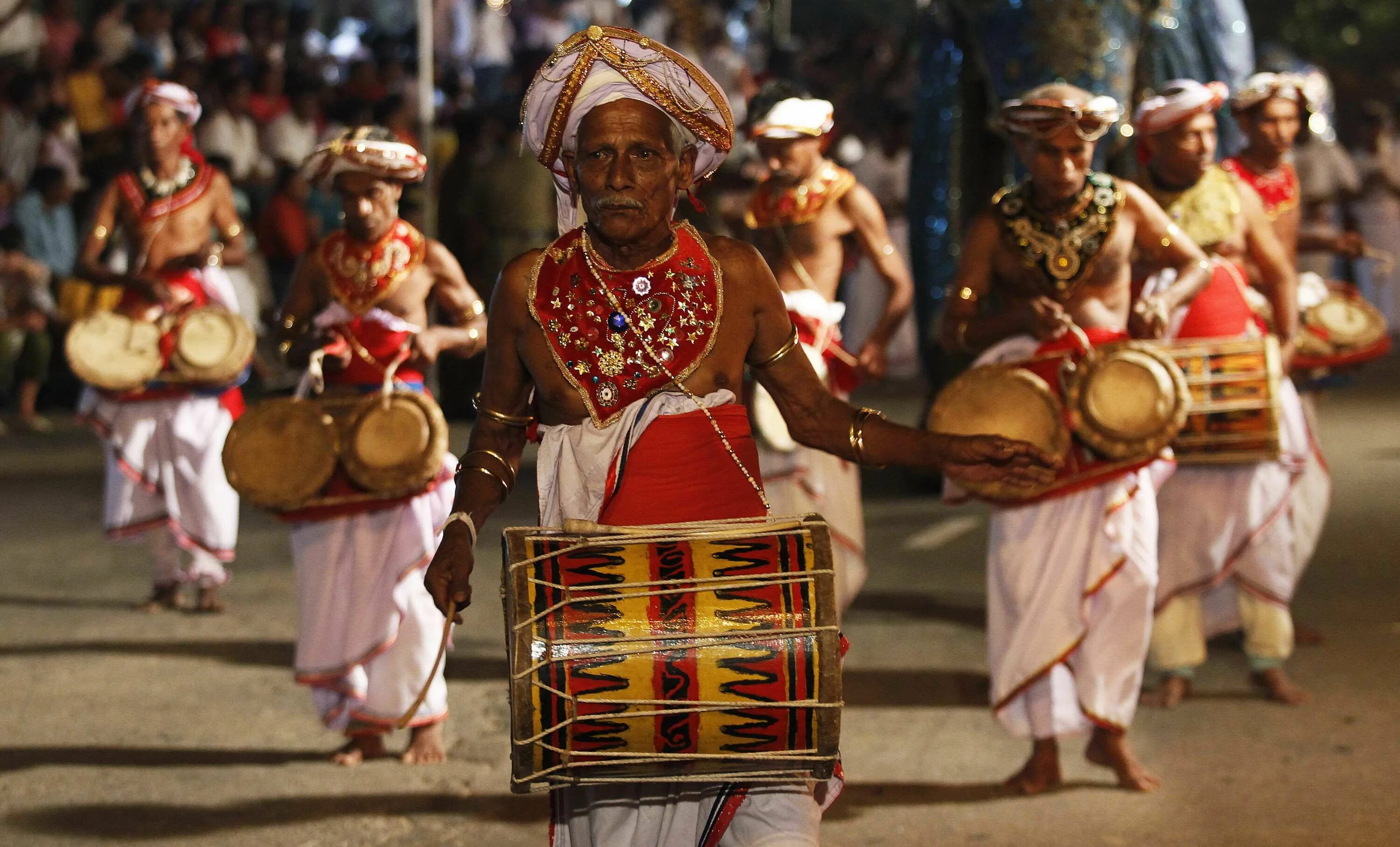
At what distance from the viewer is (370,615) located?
575 centimetres

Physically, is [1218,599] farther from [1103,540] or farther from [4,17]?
[4,17]

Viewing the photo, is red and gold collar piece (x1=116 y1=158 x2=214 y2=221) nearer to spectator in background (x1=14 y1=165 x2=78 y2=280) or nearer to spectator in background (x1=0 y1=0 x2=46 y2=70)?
spectator in background (x1=14 y1=165 x2=78 y2=280)

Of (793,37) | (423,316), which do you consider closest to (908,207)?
(423,316)

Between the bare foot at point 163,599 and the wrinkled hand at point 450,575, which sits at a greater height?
the wrinkled hand at point 450,575

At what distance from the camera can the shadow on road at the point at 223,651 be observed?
273 inches

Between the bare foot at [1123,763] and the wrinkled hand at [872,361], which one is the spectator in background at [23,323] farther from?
the bare foot at [1123,763]

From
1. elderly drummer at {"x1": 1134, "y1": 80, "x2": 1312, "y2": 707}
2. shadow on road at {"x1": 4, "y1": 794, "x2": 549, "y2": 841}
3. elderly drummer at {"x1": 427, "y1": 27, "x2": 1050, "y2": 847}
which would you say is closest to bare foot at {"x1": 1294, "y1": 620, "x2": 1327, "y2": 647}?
elderly drummer at {"x1": 1134, "y1": 80, "x2": 1312, "y2": 707}

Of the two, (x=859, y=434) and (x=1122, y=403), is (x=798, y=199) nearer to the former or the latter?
(x=1122, y=403)

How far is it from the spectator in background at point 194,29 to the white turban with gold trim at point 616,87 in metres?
13.3

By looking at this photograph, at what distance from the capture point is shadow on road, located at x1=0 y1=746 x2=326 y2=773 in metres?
5.68

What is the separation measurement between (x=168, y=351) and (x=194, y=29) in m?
9.51

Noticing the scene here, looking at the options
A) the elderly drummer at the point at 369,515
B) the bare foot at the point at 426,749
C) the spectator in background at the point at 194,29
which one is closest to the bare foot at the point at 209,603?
the elderly drummer at the point at 369,515

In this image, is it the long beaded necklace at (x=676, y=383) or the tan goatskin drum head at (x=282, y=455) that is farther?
the tan goatskin drum head at (x=282, y=455)

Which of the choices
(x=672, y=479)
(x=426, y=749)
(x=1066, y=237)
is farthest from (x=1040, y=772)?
(x=672, y=479)
